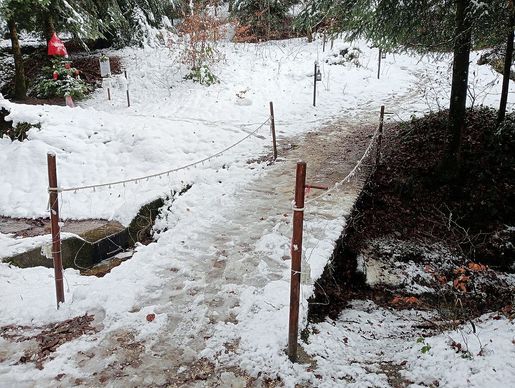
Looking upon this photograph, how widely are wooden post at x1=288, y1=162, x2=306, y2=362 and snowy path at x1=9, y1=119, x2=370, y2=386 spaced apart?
0.22m

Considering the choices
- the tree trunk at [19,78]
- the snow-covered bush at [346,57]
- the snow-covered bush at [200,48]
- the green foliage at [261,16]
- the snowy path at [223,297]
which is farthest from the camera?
the green foliage at [261,16]

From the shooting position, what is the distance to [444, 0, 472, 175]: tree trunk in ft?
23.2

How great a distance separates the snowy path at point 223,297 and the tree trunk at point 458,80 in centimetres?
214

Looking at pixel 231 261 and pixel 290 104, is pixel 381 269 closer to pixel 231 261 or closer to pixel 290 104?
pixel 231 261

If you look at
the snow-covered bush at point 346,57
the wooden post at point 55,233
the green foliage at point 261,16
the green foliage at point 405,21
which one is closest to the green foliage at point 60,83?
the green foliage at point 405,21

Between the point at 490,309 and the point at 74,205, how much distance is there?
24.4 feet

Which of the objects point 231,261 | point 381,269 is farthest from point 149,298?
point 381,269

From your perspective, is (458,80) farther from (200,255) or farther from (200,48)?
(200,48)

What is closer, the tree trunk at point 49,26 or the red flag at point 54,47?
the red flag at point 54,47

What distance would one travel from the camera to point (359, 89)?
16016mm

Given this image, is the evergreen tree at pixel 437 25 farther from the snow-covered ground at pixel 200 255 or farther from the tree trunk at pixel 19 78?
the tree trunk at pixel 19 78

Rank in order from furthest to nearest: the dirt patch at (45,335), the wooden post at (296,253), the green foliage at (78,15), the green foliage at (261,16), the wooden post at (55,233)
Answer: the green foliage at (261,16) < the green foliage at (78,15) < the wooden post at (55,233) < the dirt patch at (45,335) < the wooden post at (296,253)

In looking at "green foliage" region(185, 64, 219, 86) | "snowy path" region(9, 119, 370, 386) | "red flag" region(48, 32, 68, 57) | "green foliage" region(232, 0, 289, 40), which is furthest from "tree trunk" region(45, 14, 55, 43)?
"snowy path" region(9, 119, 370, 386)

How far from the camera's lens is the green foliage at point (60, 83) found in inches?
524
